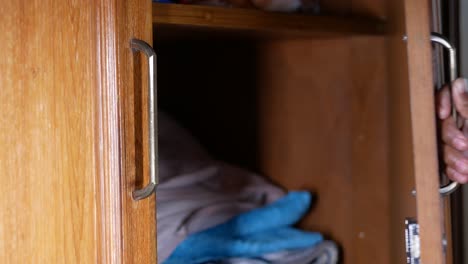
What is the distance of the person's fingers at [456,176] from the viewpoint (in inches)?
32.7

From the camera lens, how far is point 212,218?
1.11 m

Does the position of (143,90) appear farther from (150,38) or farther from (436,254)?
(436,254)

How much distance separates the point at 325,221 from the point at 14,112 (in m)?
0.64

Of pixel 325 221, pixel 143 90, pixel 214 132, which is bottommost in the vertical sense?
pixel 325 221

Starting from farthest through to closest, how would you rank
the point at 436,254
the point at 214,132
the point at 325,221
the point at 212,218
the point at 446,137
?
the point at 214,132
the point at 325,221
the point at 212,218
the point at 446,137
the point at 436,254

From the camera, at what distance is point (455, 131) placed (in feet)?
2.73

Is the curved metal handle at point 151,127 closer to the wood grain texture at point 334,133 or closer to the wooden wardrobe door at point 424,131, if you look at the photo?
the wooden wardrobe door at point 424,131

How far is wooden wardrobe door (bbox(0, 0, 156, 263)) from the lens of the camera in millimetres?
692

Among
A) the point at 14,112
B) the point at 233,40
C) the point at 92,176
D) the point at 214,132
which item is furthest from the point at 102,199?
the point at 214,132

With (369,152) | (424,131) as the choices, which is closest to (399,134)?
(369,152)

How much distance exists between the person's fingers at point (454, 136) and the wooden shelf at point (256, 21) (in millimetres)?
265

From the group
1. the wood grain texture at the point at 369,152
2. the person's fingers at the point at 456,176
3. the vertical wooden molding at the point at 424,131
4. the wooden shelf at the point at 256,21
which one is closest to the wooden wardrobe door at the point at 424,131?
the vertical wooden molding at the point at 424,131

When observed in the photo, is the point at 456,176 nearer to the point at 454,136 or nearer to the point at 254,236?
the point at 454,136

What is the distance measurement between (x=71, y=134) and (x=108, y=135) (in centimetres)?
5
